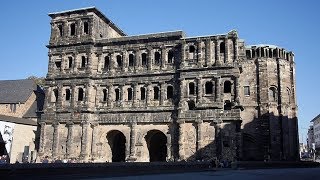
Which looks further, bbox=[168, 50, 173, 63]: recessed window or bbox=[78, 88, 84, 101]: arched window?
bbox=[78, 88, 84, 101]: arched window

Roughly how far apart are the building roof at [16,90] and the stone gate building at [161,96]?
13429 mm

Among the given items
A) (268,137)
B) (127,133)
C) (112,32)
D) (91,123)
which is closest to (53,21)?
(112,32)

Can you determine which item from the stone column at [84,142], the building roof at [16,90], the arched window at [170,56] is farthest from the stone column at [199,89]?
the building roof at [16,90]

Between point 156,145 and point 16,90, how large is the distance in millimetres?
27222

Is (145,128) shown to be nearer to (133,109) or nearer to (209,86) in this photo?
(133,109)

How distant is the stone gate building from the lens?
3978cm

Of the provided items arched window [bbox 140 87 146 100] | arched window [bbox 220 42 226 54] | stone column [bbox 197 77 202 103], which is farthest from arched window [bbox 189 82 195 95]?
arched window [bbox 140 87 146 100]

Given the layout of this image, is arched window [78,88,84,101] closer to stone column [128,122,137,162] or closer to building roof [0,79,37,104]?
stone column [128,122,137,162]

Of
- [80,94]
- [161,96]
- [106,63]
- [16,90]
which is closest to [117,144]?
[80,94]

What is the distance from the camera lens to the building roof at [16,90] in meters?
57.1

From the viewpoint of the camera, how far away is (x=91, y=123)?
1716 inches

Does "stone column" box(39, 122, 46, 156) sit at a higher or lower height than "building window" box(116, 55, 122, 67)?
lower

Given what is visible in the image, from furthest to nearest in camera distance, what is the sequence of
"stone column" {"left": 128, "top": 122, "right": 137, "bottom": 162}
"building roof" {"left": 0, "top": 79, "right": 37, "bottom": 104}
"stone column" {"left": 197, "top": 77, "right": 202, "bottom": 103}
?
"building roof" {"left": 0, "top": 79, "right": 37, "bottom": 104}, "stone column" {"left": 128, "top": 122, "right": 137, "bottom": 162}, "stone column" {"left": 197, "top": 77, "right": 202, "bottom": 103}

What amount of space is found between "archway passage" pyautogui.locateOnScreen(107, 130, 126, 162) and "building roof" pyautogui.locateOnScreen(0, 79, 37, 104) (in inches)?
737
